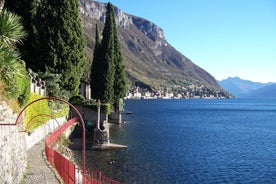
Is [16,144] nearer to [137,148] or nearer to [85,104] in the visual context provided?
[137,148]

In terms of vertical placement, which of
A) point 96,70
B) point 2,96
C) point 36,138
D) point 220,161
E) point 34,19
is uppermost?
point 34,19

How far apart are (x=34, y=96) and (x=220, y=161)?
21239 millimetres

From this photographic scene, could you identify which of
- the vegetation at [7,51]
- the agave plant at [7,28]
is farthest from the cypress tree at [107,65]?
the agave plant at [7,28]

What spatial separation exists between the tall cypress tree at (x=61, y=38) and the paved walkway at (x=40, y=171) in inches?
869

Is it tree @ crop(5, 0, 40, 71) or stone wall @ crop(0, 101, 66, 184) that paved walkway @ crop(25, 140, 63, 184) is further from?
tree @ crop(5, 0, 40, 71)

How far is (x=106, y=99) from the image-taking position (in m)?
67.6

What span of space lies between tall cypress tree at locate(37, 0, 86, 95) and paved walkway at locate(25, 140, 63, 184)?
22.1m

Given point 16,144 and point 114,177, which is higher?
point 16,144

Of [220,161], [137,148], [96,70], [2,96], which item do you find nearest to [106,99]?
[96,70]

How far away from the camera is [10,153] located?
1475cm

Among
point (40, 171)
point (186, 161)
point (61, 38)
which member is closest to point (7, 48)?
point (40, 171)

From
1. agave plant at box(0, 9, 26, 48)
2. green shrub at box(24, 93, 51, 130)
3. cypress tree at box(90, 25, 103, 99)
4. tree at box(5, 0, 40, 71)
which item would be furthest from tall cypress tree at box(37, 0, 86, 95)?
agave plant at box(0, 9, 26, 48)

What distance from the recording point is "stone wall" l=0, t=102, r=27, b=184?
1361 cm

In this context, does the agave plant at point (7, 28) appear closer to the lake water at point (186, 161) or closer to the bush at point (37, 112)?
the bush at point (37, 112)
